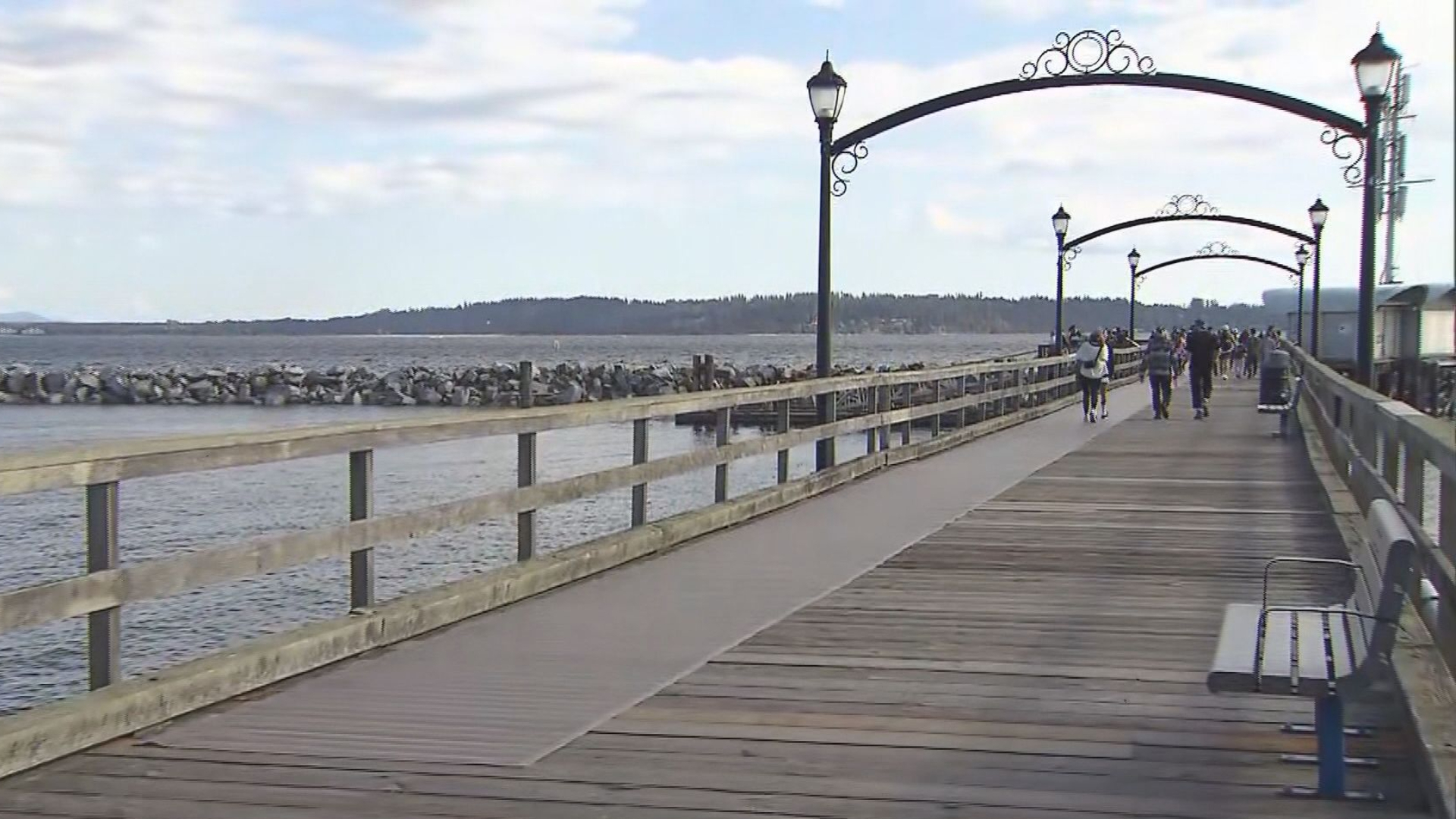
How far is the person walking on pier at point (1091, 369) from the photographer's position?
25.0 meters

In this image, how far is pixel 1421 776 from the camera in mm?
4801

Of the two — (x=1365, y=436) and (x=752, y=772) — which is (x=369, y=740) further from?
(x=1365, y=436)

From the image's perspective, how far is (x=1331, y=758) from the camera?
4.68 m

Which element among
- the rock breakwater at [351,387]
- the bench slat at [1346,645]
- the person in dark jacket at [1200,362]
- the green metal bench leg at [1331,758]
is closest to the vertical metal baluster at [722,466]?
the bench slat at [1346,645]

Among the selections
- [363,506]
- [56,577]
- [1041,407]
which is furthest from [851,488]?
[1041,407]

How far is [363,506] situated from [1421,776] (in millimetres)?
4112

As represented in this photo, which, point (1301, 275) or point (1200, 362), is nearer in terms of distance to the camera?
point (1200, 362)

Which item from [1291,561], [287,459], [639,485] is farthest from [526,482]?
[1291,561]

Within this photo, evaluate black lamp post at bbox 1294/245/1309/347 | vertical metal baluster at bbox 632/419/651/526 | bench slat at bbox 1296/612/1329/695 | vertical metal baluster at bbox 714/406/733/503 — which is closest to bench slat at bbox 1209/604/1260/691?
bench slat at bbox 1296/612/1329/695

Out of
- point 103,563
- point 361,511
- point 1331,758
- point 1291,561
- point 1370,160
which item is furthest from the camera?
point 1370,160

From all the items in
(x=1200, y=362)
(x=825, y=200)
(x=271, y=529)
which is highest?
(x=825, y=200)

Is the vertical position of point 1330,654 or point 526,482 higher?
point 526,482

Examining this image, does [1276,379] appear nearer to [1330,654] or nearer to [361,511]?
[361,511]

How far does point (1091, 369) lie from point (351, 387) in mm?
36954
